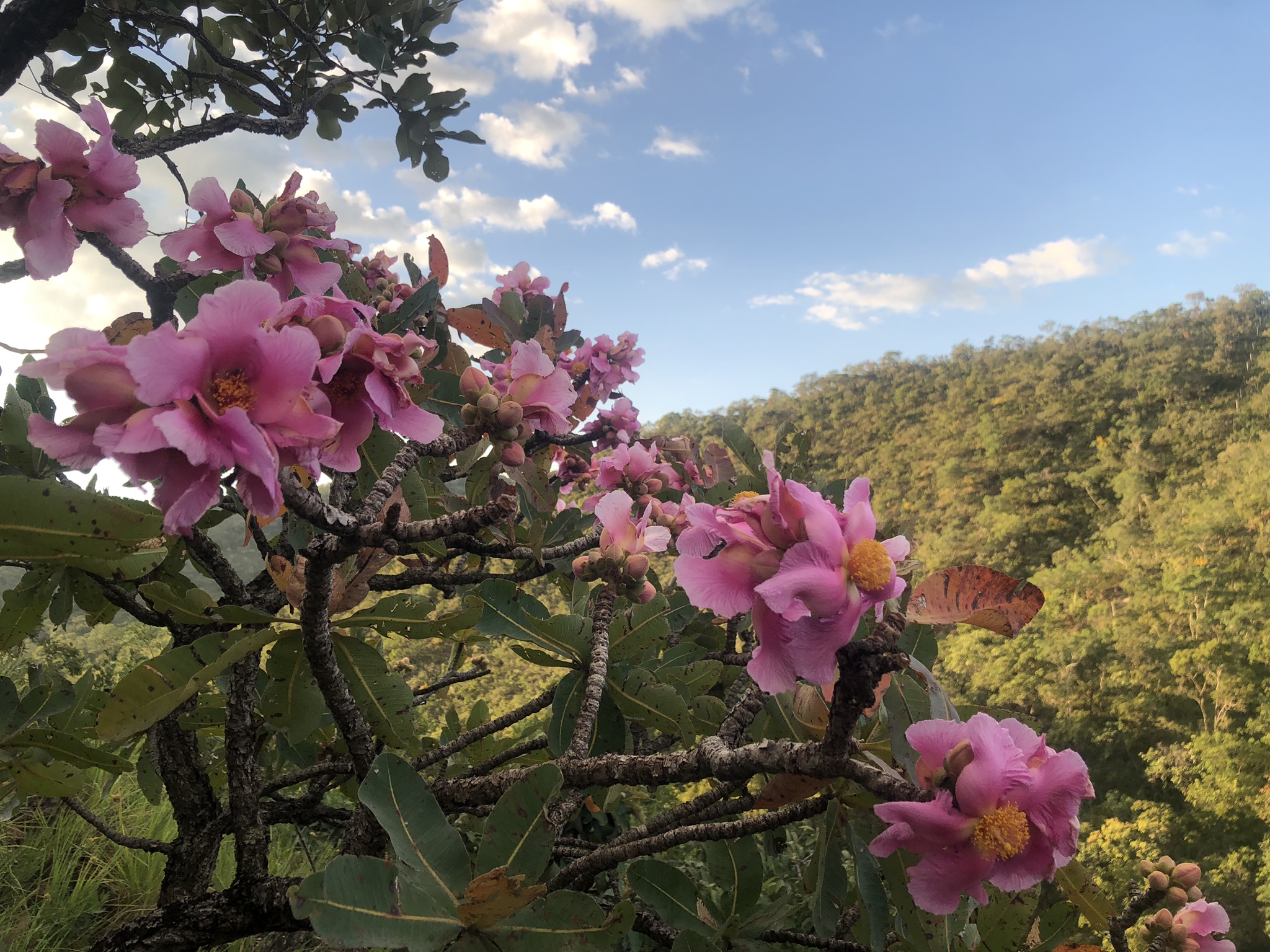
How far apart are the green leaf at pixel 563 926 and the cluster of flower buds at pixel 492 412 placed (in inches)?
19.7

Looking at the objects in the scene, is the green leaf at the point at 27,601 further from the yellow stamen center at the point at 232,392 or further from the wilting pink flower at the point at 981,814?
the wilting pink flower at the point at 981,814

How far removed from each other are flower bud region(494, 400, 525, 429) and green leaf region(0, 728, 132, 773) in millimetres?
833

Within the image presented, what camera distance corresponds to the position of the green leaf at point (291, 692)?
0.95 meters

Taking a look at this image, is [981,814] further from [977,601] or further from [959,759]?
[977,601]

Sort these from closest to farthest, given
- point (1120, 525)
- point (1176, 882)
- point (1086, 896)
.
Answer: point (1086, 896), point (1176, 882), point (1120, 525)

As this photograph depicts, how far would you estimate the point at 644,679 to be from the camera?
95cm

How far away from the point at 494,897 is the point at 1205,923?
138cm

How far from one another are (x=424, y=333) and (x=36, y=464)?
2.21 ft

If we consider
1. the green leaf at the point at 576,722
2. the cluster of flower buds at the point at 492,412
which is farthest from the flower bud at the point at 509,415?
the green leaf at the point at 576,722

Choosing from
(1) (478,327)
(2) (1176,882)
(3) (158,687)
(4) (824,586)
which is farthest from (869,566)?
(2) (1176,882)

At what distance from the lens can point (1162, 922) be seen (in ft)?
4.12

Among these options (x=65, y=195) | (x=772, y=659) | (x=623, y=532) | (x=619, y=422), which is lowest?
(x=772, y=659)

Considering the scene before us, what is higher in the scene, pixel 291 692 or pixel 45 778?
pixel 291 692

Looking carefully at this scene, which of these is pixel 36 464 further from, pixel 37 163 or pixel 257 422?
pixel 257 422
